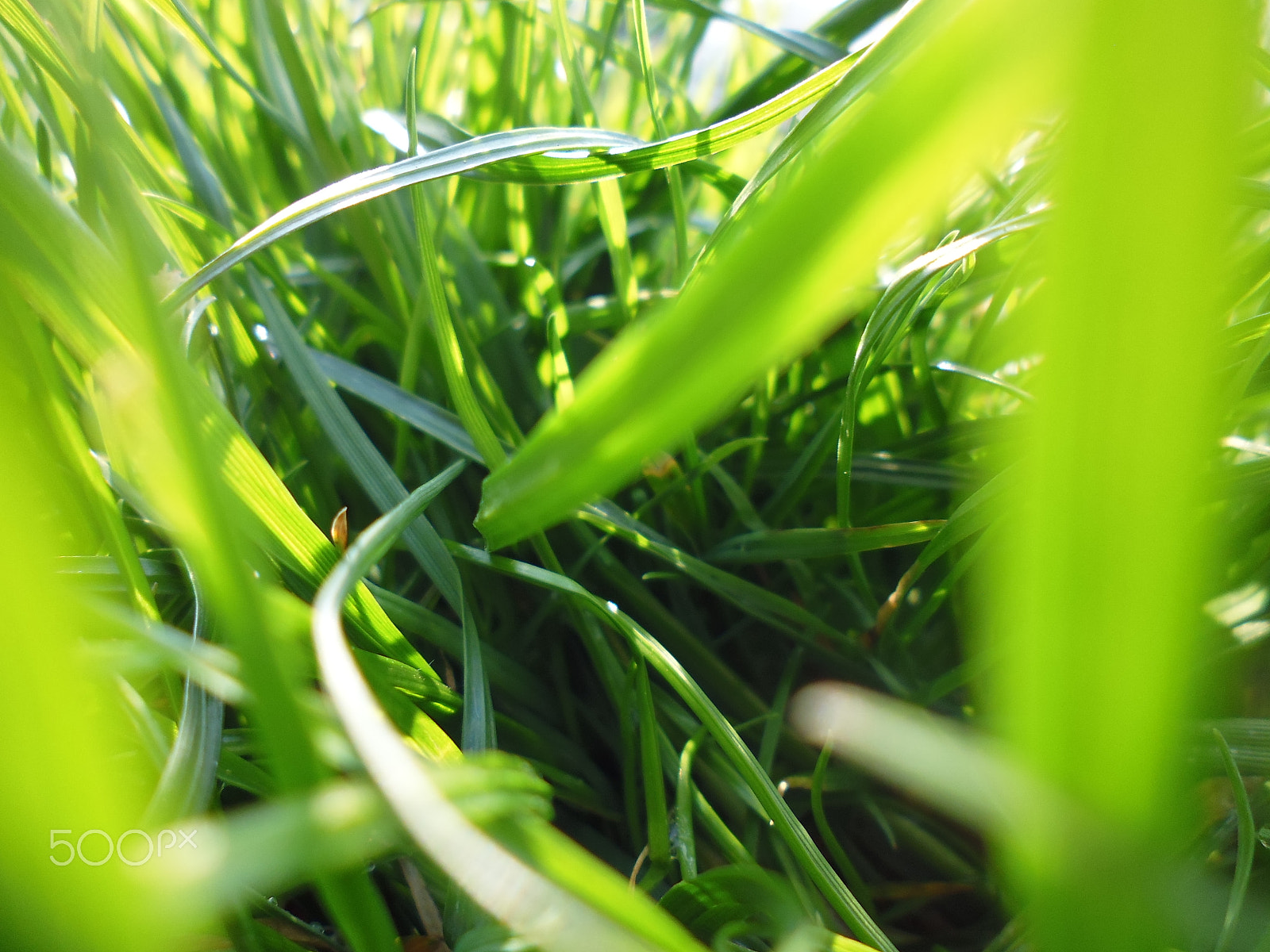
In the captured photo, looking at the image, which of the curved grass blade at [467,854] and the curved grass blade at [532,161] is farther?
the curved grass blade at [532,161]

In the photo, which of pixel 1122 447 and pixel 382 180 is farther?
pixel 382 180

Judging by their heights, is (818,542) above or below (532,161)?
below

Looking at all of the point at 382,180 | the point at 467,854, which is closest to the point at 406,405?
the point at 382,180

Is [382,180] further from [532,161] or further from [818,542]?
[818,542]

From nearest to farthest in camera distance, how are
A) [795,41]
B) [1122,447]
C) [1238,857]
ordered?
[1122,447] < [1238,857] < [795,41]

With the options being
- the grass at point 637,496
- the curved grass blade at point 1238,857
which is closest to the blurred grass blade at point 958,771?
the grass at point 637,496

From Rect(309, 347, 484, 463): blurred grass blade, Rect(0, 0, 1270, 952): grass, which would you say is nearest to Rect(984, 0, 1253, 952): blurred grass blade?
Rect(0, 0, 1270, 952): grass

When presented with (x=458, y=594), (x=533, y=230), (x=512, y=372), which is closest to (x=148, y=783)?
(x=458, y=594)

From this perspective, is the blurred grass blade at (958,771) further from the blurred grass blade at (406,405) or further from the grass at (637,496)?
the blurred grass blade at (406,405)
